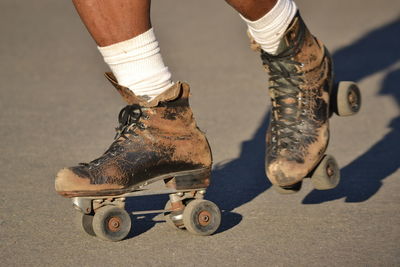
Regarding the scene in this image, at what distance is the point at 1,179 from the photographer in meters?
4.52

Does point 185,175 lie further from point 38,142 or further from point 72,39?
point 72,39

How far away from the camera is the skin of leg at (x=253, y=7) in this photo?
3.68 metres

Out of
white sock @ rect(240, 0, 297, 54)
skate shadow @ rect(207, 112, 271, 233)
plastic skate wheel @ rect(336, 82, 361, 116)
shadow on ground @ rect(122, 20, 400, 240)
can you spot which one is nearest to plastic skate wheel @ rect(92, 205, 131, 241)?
shadow on ground @ rect(122, 20, 400, 240)

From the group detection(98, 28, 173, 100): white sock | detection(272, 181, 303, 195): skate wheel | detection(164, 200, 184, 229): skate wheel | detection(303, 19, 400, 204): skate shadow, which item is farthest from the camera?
detection(303, 19, 400, 204): skate shadow

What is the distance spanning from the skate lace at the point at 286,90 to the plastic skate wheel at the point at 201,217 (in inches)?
17.6

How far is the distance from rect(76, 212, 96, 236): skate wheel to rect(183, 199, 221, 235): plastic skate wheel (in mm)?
366

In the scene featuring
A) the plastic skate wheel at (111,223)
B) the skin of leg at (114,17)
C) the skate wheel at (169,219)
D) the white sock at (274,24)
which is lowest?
the skate wheel at (169,219)

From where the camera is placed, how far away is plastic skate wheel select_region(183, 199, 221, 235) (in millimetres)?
3496

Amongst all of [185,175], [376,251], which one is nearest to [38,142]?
[185,175]

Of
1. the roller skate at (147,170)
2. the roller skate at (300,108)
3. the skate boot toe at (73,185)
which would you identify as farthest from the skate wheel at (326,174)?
the skate boot toe at (73,185)

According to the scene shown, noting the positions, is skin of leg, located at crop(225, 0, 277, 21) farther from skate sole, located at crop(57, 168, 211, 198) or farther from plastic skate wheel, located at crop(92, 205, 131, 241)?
plastic skate wheel, located at crop(92, 205, 131, 241)

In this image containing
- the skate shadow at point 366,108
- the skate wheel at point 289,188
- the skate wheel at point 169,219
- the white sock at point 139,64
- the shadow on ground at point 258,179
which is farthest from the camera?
the skate shadow at point 366,108

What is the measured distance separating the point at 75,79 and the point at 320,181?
3.66 m

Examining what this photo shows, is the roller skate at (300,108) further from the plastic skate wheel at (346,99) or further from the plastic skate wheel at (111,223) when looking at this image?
the plastic skate wheel at (111,223)
